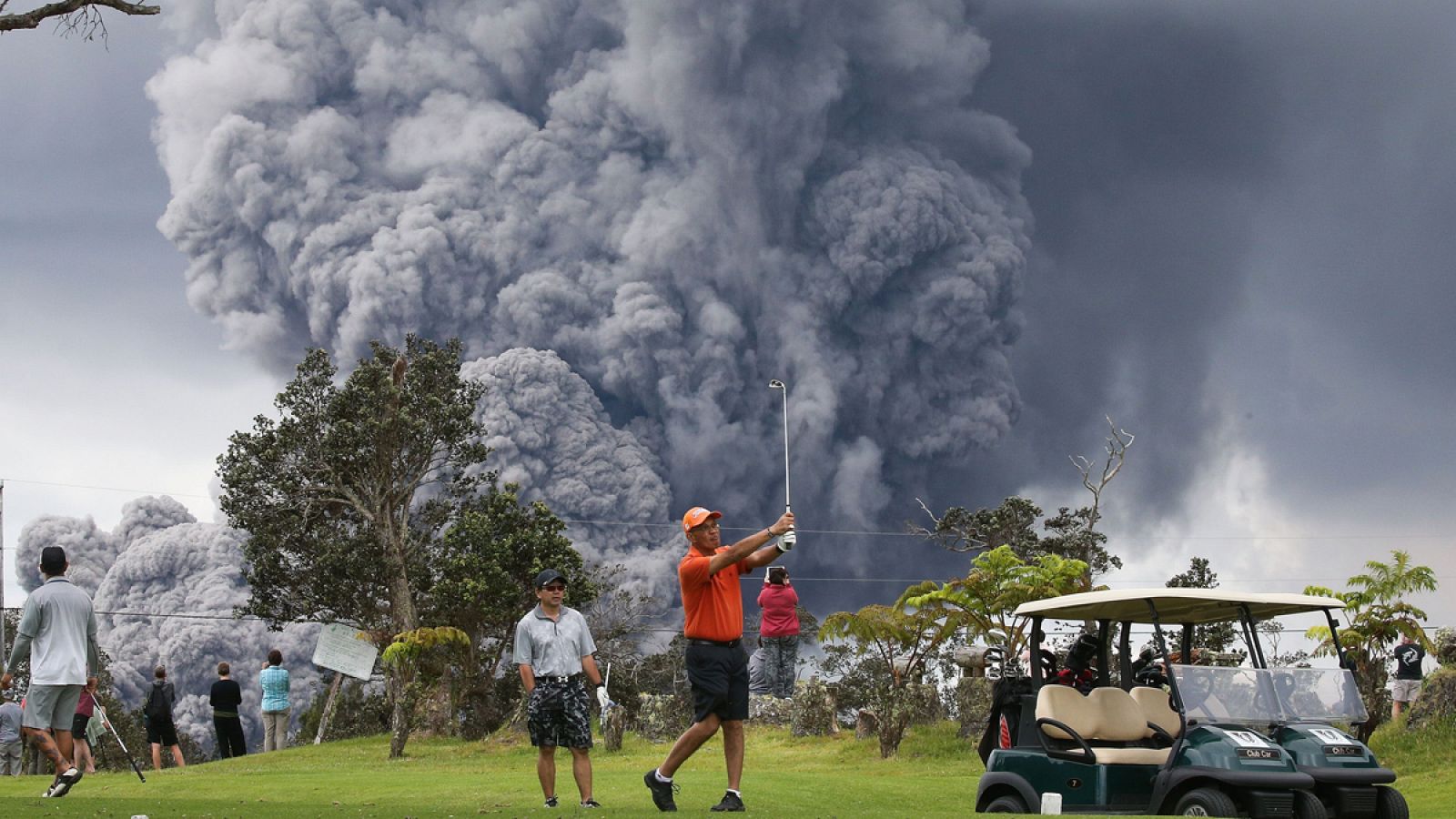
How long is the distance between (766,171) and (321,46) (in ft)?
133

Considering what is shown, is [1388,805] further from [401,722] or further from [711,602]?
[401,722]

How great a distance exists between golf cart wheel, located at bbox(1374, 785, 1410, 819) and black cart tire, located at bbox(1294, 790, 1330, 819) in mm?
485

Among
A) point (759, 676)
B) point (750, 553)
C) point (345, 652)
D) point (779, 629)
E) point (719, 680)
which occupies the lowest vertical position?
point (719, 680)

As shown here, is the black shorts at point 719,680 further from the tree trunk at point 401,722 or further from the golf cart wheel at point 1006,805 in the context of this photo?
the tree trunk at point 401,722

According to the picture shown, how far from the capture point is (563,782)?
51.3ft

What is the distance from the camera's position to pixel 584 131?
408 ft

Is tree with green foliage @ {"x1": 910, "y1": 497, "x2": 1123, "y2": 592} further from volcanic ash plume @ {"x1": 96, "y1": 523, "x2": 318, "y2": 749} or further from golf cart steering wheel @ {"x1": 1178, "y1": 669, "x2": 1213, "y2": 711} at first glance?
volcanic ash plume @ {"x1": 96, "y1": 523, "x2": 318, "y2": 749}

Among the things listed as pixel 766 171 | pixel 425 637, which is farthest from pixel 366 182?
pixel 425 637

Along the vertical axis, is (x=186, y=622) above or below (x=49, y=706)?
above

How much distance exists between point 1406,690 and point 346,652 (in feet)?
81.7

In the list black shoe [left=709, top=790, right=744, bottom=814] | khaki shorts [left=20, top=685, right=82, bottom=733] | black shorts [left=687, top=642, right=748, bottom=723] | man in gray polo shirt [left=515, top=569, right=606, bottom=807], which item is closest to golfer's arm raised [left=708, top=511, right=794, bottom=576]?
black shorts [left=687, top=642, right=748, bottom=723]

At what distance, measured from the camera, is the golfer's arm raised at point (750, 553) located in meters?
8.37

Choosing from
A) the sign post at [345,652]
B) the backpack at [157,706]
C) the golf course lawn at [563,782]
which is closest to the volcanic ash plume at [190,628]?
the sign post at [345,652]

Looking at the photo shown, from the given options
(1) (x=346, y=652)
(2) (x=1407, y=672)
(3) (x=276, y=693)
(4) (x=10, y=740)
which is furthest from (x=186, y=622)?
(2) (x=1407, y=672)
